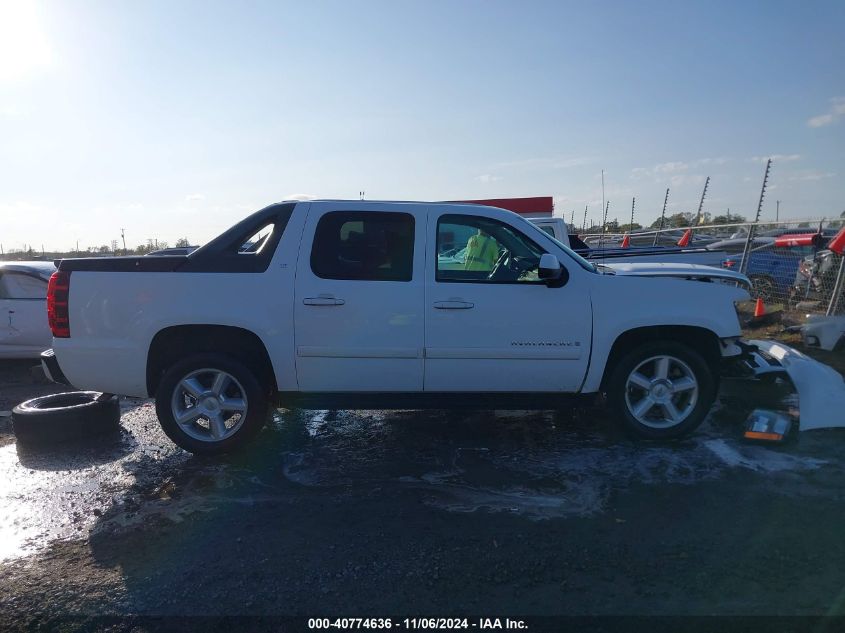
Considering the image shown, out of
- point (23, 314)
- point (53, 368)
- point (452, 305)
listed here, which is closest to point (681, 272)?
point (452, 305)

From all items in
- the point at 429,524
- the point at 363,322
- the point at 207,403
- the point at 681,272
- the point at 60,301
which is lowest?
the point at 429,524

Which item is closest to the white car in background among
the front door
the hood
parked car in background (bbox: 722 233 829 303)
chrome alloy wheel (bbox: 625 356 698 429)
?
the front door

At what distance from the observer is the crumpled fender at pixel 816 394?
5.31 meters

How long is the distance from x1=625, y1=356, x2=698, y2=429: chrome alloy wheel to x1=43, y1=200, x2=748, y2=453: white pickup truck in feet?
0.06

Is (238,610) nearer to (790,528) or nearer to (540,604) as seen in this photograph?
(540,604)

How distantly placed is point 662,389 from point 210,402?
11.8 ft

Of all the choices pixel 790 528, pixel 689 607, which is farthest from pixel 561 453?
pixel 689 607

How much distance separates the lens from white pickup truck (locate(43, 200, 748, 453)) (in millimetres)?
4871

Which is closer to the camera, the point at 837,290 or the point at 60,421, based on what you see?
the point at 60,421

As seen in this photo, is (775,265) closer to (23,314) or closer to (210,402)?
(210,402)

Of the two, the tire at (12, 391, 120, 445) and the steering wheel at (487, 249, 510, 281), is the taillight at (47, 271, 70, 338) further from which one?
the steering wheel at (487, 249, 510, 281)

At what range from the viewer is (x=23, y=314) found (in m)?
8.16

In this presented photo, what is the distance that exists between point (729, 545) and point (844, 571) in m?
0.55

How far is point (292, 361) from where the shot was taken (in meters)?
→ 4.91
